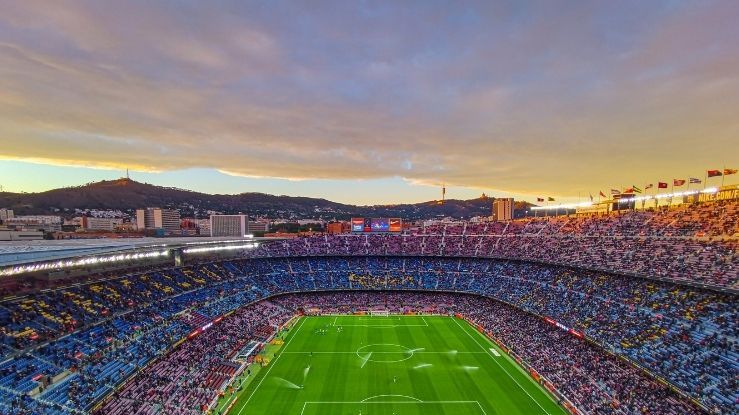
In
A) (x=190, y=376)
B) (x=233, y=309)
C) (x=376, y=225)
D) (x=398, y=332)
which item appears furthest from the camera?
(x=376, y=225)

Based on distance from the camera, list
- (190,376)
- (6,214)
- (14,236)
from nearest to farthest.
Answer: (190,376) < (14,236) < (6,214)

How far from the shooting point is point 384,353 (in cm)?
4866

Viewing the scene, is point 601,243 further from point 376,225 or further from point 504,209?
point 504,209

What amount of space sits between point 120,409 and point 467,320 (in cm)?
4797

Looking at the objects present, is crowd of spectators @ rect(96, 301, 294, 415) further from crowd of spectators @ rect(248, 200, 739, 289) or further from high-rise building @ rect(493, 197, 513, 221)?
high-rise building @ rect(493, 197, 513, 221)

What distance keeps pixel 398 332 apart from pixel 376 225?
115 feet

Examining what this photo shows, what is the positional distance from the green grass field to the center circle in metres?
0.12

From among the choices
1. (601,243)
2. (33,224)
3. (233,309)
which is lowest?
(233,309)

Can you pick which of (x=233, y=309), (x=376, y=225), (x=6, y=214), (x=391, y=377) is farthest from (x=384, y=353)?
(x=6, y=214)

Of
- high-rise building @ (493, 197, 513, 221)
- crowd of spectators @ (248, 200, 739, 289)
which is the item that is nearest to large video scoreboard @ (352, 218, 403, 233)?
crowd of spectators @ (248, 200, 739, 289)

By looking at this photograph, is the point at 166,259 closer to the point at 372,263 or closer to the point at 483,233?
the point at 372,263

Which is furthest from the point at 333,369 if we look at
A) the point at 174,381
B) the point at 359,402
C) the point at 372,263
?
the point at 372,263

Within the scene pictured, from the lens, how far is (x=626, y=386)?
33.7m

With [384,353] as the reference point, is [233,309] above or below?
above
